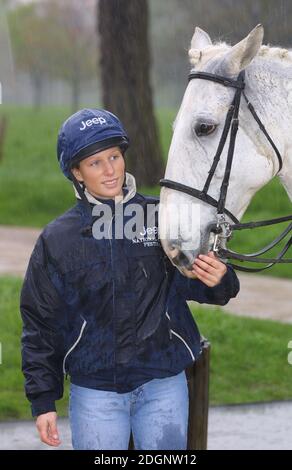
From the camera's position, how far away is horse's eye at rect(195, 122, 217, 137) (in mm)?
3186

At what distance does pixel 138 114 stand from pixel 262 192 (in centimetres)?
232

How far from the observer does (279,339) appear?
748cm

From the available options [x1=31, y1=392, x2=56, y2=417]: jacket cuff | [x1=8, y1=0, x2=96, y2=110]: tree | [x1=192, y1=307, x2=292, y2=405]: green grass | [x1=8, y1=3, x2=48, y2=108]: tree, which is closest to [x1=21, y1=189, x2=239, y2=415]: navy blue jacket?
[x1=31, y1=392, x2=56, y2=417]: jacket cuff

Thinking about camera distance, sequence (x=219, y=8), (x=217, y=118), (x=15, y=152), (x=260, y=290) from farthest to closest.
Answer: (x=15, y=152), (x=219, y=8), (x=260, y=290), (x=217, y=118)

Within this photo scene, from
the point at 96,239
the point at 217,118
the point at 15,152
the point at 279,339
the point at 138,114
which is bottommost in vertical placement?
the point at 15,152

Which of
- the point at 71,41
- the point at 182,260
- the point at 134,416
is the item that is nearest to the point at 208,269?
the point at 182,260

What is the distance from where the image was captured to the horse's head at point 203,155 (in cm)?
319

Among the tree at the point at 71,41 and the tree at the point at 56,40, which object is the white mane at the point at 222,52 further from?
the tree at the point at 56,40

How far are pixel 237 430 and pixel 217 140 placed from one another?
2814 mm

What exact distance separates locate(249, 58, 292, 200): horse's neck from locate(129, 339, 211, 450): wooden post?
1.01 m

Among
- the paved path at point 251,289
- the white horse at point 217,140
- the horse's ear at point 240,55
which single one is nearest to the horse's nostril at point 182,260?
the white horse at point 217,140
